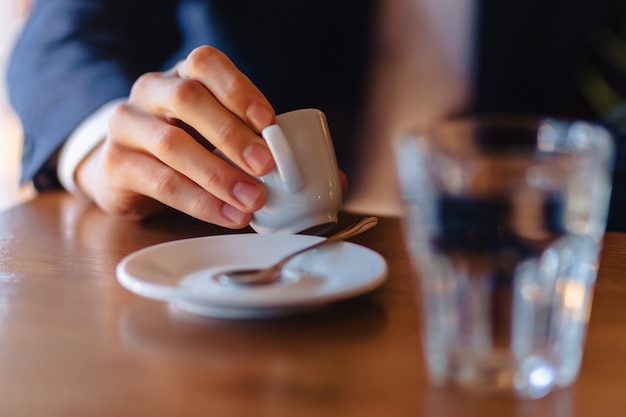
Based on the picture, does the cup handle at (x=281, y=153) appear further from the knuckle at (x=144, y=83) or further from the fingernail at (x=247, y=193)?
the knuckle at (x=144, y=83)

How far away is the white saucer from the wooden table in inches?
0.6

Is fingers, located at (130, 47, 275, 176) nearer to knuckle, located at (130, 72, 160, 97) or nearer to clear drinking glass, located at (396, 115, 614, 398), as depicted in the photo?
knuckle, located at (130, 72, 160, 97)

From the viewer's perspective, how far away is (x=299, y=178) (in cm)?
62

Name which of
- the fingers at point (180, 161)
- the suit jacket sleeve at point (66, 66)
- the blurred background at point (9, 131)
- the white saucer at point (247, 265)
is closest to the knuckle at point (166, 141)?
the fingers at point (180, 161)

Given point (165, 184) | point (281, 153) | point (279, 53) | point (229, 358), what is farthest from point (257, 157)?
point (279, 53)

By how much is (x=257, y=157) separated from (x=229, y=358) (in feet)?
0.75

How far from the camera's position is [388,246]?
0.66 m

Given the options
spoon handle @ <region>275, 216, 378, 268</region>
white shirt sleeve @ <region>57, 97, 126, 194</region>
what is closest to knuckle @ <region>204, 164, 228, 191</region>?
spoon handle @ <region>275, 216, 378, 268</region>

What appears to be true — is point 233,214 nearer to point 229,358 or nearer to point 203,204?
point 203,204

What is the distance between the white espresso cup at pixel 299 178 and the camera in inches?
A: 23.8

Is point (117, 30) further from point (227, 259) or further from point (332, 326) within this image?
point (332, 326)

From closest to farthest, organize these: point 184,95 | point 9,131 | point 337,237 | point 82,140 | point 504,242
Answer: point 504,242 → point 337,237 → point 184,95 → point 82,140 → point 9,131

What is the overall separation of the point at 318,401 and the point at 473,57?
3.31 ft

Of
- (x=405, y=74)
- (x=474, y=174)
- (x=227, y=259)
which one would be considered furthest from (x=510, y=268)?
(x=405, y=74)
